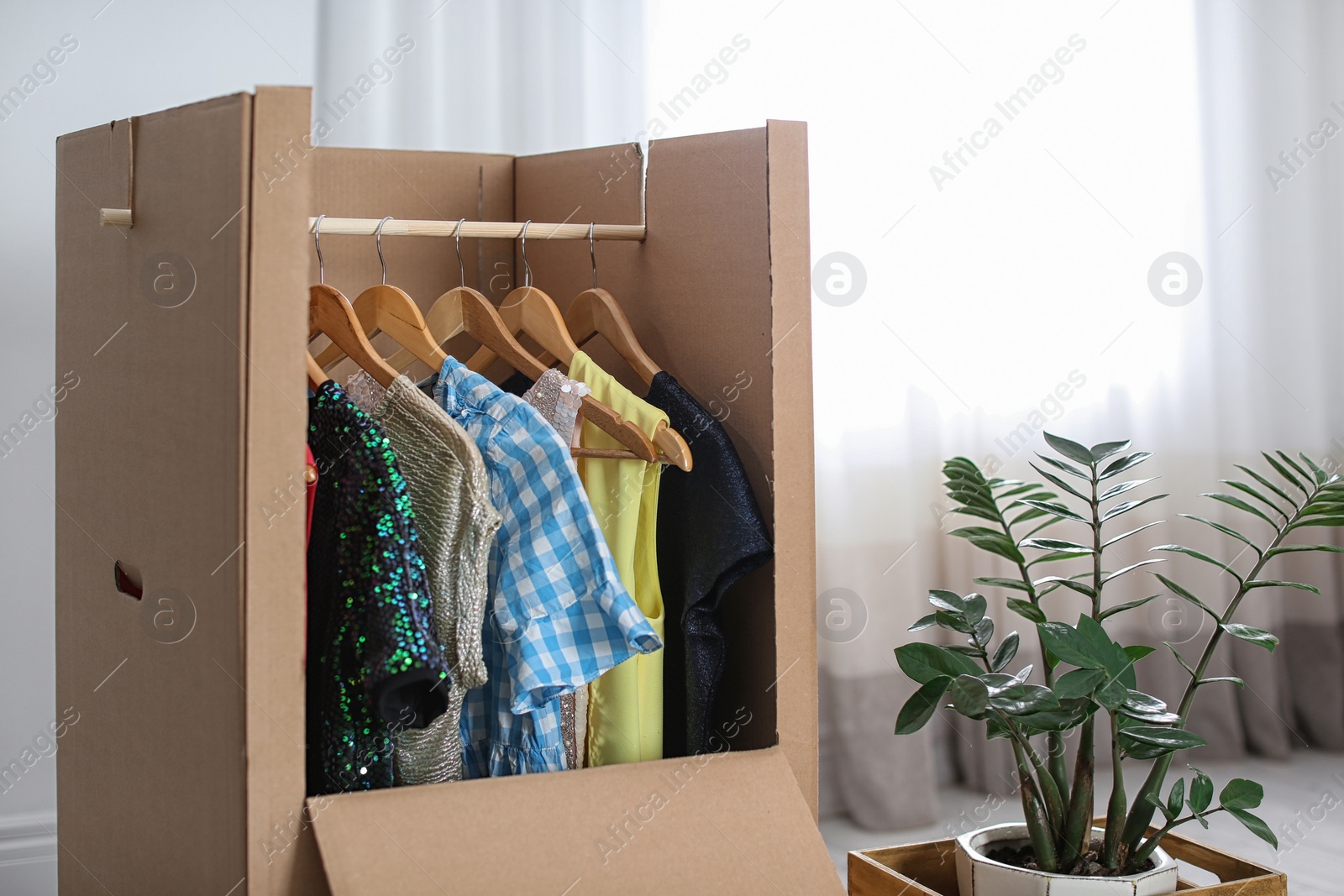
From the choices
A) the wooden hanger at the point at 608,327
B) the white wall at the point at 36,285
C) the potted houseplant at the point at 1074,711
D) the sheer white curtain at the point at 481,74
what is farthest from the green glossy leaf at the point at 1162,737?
the white wall at the point at 36,285

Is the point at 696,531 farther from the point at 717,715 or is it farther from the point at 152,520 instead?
the point at 152,520

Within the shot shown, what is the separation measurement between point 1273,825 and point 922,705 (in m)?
1.29

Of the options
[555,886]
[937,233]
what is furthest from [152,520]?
[937,233]

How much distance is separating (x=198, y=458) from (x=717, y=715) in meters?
0.64

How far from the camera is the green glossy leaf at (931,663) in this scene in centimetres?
121

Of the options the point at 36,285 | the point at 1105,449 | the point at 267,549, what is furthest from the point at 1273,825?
the point at 36,285

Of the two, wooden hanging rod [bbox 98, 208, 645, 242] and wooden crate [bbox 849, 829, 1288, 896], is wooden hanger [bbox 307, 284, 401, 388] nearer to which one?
wooden hanging rod [bbox 98, 208, 645, 242]

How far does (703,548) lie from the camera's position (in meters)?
1.20

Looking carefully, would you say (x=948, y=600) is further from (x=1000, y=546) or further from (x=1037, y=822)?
(x=1037, y=822)

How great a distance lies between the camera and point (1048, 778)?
124cm

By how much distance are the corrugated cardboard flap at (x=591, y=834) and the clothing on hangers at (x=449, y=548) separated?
8 centimetres

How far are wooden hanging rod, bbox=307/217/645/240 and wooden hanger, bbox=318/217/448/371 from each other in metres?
0.02

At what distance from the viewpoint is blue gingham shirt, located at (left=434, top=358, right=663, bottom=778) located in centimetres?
108

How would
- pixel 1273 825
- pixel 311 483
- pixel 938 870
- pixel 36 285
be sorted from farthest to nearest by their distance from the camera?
pixel 1273 825 < pixel 36 285 < pixel 938 870 < pixel 311 483
